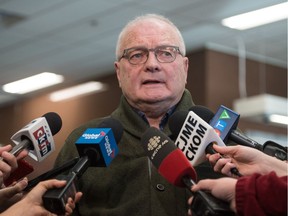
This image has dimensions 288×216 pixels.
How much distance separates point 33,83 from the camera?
30.7 feet

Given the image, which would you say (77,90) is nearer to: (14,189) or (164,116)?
(164,116)

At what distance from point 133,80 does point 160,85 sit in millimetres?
115

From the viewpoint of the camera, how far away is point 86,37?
7211 millimetres

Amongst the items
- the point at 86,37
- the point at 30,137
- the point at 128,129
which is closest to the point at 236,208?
the point at 30,137

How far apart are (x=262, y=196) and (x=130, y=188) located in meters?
0.86

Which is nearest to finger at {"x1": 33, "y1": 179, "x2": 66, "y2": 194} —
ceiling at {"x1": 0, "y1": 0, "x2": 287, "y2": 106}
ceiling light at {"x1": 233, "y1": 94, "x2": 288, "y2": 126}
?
ceiling at {"x1": 0, "y1": 0, "x2": 287, "y2": 106}

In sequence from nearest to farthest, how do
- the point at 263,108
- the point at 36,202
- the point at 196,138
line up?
1. the point at 36,202
2. the point at 196,138
3. the point at 263,108

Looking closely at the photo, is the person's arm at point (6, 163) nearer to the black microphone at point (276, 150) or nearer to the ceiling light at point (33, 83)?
the black microphone at point (276, 150)

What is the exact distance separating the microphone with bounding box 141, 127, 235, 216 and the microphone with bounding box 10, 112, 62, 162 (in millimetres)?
398

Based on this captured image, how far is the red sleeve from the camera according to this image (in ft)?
5.03

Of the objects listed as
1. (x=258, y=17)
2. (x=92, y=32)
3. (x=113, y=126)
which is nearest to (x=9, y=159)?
(x=113, y=126)

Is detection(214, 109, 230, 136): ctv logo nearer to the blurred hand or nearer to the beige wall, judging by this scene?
the blurred hand

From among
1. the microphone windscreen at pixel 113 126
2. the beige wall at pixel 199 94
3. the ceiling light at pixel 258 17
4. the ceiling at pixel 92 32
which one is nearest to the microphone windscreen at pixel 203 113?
the microphone windscreen at pixel 113 126

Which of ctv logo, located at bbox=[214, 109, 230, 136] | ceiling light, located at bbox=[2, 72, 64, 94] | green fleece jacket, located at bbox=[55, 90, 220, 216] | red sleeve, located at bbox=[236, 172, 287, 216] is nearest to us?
red sleeve, located at bbox=[236, 172, 287, 216]
